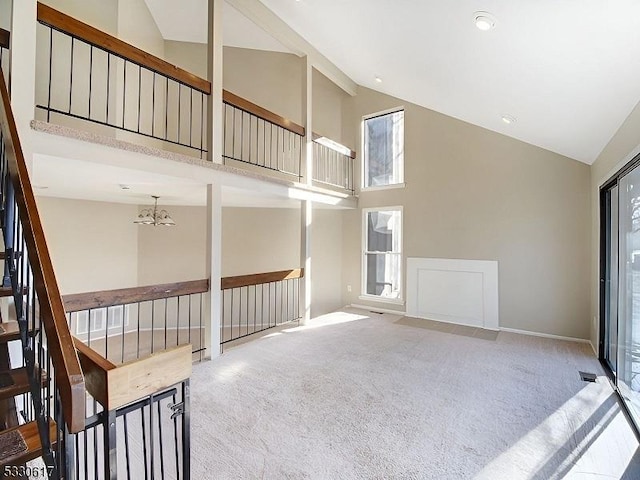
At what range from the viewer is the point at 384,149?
6.70 metres

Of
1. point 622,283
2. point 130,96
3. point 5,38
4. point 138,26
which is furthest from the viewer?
point 138,26

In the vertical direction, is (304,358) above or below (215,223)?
below

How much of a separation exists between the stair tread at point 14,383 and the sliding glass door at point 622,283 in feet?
13.1

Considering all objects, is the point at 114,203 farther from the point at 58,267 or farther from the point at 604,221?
the point at 604,221

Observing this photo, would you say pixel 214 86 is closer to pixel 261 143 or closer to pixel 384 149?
pixel 261 143

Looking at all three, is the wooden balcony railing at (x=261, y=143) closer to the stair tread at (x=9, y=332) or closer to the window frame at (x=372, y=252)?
the window frame at (x=372, y=252)

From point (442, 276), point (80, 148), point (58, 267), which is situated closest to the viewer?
point (80, 148)

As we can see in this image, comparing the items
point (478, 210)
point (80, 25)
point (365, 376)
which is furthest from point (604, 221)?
point (80, 25)

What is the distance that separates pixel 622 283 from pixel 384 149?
4.53 metres

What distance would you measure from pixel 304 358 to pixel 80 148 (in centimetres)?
306

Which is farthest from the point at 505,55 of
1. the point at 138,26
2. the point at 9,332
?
the point at 138,26

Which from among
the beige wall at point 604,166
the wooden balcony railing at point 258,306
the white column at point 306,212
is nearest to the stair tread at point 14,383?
the white column at point 306,212

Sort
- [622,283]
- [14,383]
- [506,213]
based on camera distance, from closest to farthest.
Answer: [14,383], [622,283], [506,213]

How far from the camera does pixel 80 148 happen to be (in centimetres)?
271
